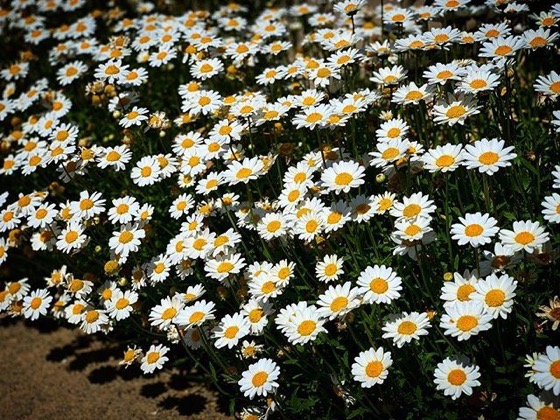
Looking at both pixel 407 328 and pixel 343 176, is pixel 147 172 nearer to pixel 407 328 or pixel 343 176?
pixel 343 176

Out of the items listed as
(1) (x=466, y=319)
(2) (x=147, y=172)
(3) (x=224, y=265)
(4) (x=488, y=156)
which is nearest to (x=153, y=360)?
(3) (x=224, y=265)

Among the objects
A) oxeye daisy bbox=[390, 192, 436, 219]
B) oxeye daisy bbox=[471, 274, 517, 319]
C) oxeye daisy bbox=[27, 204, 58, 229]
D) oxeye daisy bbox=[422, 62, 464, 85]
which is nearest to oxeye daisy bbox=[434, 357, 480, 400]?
oxeye daisy bbox=[471, 274, 517, 319]

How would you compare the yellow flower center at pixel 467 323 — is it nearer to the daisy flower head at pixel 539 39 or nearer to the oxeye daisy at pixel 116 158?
the daisy flower head at pixel 539 39

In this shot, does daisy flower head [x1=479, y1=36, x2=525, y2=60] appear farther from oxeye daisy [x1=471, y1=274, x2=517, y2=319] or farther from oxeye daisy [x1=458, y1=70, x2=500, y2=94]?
oxeye daisy [x1=471, y1=274, x2=517, y2=319]

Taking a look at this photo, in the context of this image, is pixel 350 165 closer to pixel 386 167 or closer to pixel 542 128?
pixel 386 167

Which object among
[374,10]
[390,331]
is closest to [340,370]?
[390,331]
